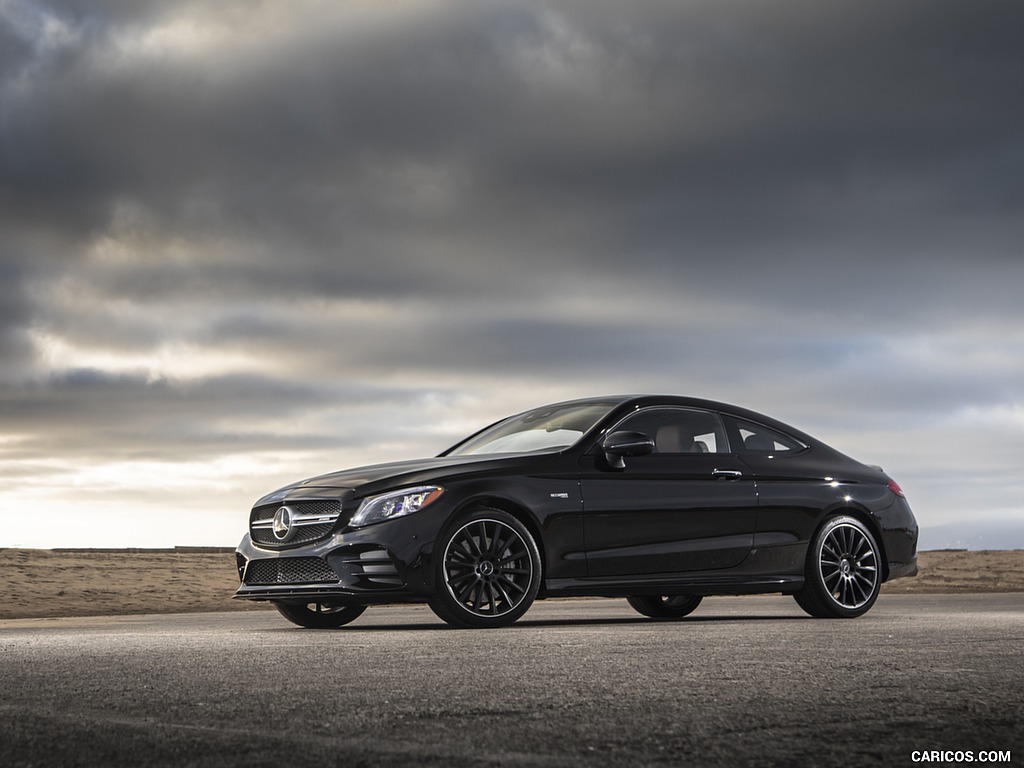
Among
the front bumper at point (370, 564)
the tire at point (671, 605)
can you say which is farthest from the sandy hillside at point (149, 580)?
the front bumper at point (370, 564)

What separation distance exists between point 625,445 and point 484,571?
1402 mm

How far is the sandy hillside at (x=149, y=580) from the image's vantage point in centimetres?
1816

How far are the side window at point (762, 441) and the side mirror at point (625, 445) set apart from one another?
1.22 meters

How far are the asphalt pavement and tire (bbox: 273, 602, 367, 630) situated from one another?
1830 mm

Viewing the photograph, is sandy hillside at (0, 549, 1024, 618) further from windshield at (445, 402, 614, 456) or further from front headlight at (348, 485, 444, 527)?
front headlight at (348, 485, 444, 527)

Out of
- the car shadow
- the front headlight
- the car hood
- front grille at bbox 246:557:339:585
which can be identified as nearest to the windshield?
the car hood

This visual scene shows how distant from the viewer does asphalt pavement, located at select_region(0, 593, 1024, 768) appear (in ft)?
12.4

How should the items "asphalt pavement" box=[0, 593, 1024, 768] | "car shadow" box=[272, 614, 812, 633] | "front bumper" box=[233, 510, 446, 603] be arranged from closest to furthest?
1. "asphalt pavement" box=[0, 593, 1024, 768]
2. "front bumper" box=[233, 510, 446, 603]
3. "car shadow" box=[272, 614, 812, 633]

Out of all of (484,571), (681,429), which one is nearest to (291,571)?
(484,571)

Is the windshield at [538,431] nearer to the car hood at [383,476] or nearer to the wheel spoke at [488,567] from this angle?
the car hood at [383,476]

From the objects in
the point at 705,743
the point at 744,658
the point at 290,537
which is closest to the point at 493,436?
the point at 290,537

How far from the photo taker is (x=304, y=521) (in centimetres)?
934

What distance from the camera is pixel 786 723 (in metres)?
4.23

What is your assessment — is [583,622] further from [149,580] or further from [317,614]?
[149,580]
